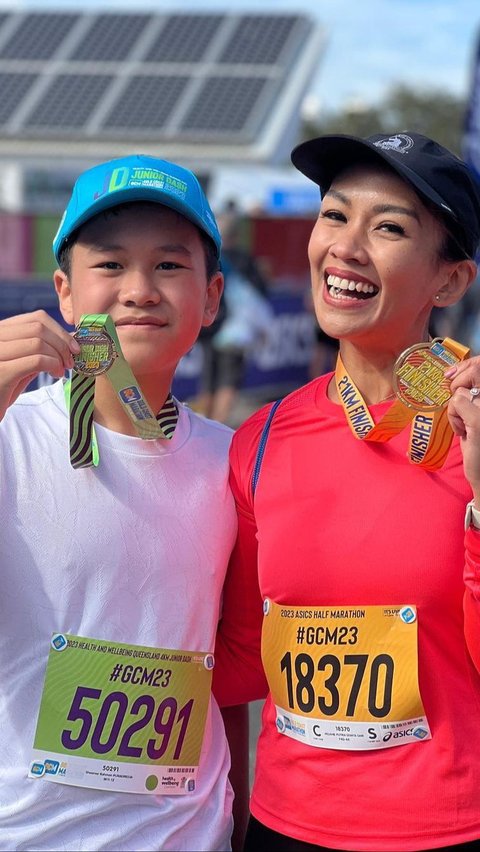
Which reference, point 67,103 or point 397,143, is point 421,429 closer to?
point 397,143

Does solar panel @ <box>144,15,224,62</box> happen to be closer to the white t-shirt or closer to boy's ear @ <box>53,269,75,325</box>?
boy's ear @ <box>53,269,75,325</box>

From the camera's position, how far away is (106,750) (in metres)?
2.36

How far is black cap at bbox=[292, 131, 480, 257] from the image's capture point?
2443 mm

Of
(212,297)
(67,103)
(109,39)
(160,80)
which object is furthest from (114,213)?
(109,39)

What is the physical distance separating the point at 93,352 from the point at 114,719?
29.6 inches

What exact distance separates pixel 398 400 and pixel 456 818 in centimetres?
84

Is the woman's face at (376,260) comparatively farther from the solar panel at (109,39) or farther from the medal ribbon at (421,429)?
the solar panel at (109,39)

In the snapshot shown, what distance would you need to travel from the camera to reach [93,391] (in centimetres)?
246

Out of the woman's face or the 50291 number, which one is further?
the woman's face

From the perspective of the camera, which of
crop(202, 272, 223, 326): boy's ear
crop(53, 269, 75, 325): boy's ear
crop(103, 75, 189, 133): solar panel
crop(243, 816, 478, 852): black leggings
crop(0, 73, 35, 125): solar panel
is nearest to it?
crop(243, 816, 478, 852): black leggings

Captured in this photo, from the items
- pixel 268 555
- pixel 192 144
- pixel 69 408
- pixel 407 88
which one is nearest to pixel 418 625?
pixel 268 555

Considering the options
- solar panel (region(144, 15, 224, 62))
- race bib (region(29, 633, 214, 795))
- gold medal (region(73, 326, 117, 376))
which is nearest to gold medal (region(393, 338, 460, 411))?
gold medal (region(73, 326, 117, 376))

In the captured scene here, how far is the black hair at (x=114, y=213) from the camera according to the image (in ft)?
8.55

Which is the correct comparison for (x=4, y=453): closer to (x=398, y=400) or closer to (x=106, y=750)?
(x=106, y=750)
